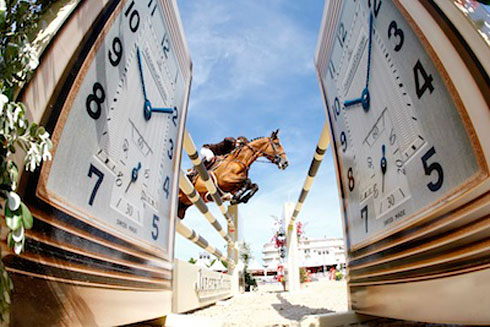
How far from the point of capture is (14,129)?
0.38 m

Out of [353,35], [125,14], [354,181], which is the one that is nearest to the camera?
[125,14]

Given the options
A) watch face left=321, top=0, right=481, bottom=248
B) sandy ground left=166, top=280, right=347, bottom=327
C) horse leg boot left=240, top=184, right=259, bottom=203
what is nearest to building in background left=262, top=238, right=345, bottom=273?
horse leg boot left=240, top=184, right=259, bottom=203

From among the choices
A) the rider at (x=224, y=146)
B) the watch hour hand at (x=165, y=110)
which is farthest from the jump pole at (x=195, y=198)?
the rider at (x=224, y=146)

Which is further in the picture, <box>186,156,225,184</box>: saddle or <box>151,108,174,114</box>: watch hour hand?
<box>186,156,225,184</box>: saddle

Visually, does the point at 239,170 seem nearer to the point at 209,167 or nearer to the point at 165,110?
the point at 209,167

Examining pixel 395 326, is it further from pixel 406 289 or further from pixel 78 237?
pixel 78 237

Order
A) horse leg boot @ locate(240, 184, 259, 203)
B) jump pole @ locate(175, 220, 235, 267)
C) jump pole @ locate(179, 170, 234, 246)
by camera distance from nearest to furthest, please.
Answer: jump pole @ locate(179, 170, 234, 246)
jump pole @ locate(175, 220, 235, 267)
horse leg boot @ locate(240, 184, 259, 203)

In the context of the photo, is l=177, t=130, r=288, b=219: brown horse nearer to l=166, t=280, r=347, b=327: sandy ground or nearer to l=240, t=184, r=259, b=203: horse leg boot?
l=240, t=184, r=259, b=203: horse leg boot

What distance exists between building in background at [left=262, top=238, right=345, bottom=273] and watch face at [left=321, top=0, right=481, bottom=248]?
239 inches

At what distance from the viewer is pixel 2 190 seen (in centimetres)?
38

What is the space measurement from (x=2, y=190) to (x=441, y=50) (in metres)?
0.73

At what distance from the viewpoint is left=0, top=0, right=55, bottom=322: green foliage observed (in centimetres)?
36

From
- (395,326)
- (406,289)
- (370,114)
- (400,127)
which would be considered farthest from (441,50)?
(395,326)

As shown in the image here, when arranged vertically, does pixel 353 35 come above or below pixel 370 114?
above
